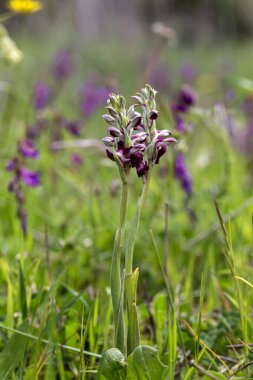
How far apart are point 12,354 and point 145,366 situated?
33 centimetres

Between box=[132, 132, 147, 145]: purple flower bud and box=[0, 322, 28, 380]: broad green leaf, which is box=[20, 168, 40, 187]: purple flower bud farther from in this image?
box=[132, 132, 147, 145]: purple flower bud

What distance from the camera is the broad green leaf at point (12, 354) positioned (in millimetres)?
1439

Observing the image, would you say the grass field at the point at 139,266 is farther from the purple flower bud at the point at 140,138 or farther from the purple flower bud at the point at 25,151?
Answer: the purple flower bud at the point at 140,138

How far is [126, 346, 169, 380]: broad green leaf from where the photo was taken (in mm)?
1300

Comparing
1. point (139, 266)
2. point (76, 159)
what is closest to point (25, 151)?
point (139, 266)

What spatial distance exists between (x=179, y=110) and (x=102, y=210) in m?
0.49

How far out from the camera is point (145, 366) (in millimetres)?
1307

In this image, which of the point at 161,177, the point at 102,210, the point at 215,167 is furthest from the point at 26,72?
the point at 102,210

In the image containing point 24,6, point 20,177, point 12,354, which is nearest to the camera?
point 12,354

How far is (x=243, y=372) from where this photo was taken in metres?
1.50

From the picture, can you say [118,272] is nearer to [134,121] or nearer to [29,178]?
[134,121]

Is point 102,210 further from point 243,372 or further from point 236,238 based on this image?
point 243,372

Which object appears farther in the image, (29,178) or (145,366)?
(29,178)

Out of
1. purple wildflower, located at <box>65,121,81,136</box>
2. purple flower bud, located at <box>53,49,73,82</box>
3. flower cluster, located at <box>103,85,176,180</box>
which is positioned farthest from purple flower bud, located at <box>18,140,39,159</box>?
purple flower bud, located at <box>53,49,73,82</box>
